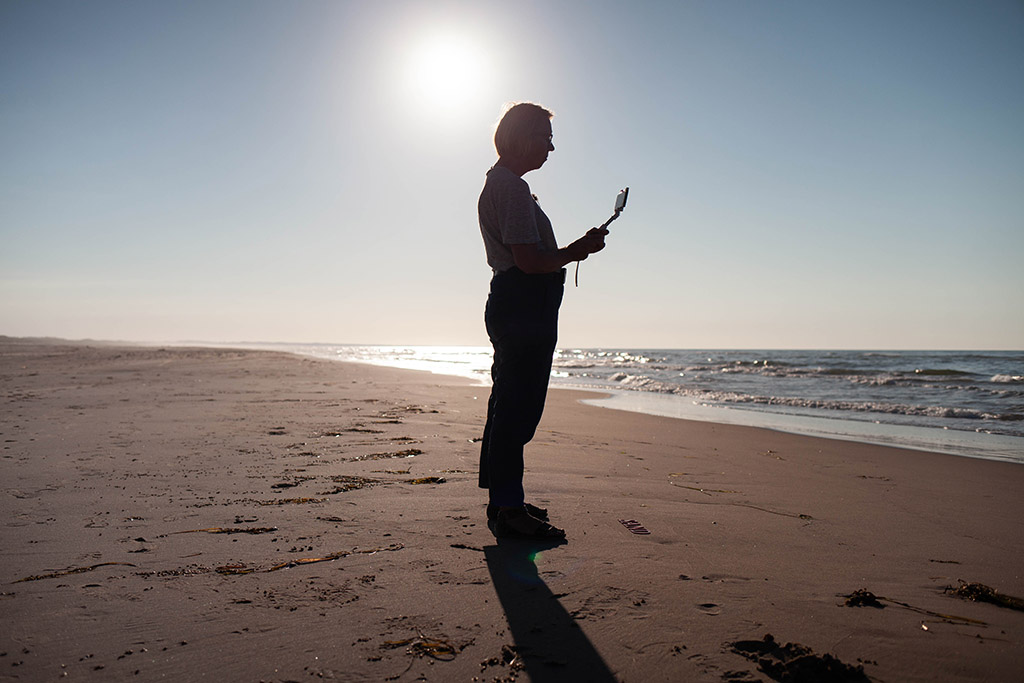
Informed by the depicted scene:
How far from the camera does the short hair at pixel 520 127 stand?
265cm

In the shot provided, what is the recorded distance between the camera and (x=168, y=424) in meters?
5.27

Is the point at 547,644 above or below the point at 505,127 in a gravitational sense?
below

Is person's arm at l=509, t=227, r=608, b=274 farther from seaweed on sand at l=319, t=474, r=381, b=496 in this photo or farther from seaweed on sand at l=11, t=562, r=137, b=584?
seaweed on sand at l=11, t=562, r=137, b=584

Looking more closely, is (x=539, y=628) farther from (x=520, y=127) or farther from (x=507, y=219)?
(x=520, y=127)

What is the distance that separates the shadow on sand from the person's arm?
1106 mm

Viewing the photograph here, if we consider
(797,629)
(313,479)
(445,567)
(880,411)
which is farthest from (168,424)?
(880,411)

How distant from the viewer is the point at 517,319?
2.46 metres

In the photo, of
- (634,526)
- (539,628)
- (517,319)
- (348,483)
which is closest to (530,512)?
(634,526)

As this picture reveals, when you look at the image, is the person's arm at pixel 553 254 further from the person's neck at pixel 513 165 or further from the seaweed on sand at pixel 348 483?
the seaweed on sand at pixel 348 483

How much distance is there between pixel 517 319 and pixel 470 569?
98 cm

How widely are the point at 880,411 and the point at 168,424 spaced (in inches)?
396

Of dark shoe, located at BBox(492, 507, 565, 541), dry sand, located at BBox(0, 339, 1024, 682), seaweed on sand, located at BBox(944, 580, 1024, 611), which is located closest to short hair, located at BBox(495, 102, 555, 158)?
dark shoe, located at BBox(492, 507, 565, 541)

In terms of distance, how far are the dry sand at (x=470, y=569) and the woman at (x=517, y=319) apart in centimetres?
19

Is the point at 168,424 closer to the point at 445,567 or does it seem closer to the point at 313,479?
the point at 313,479
